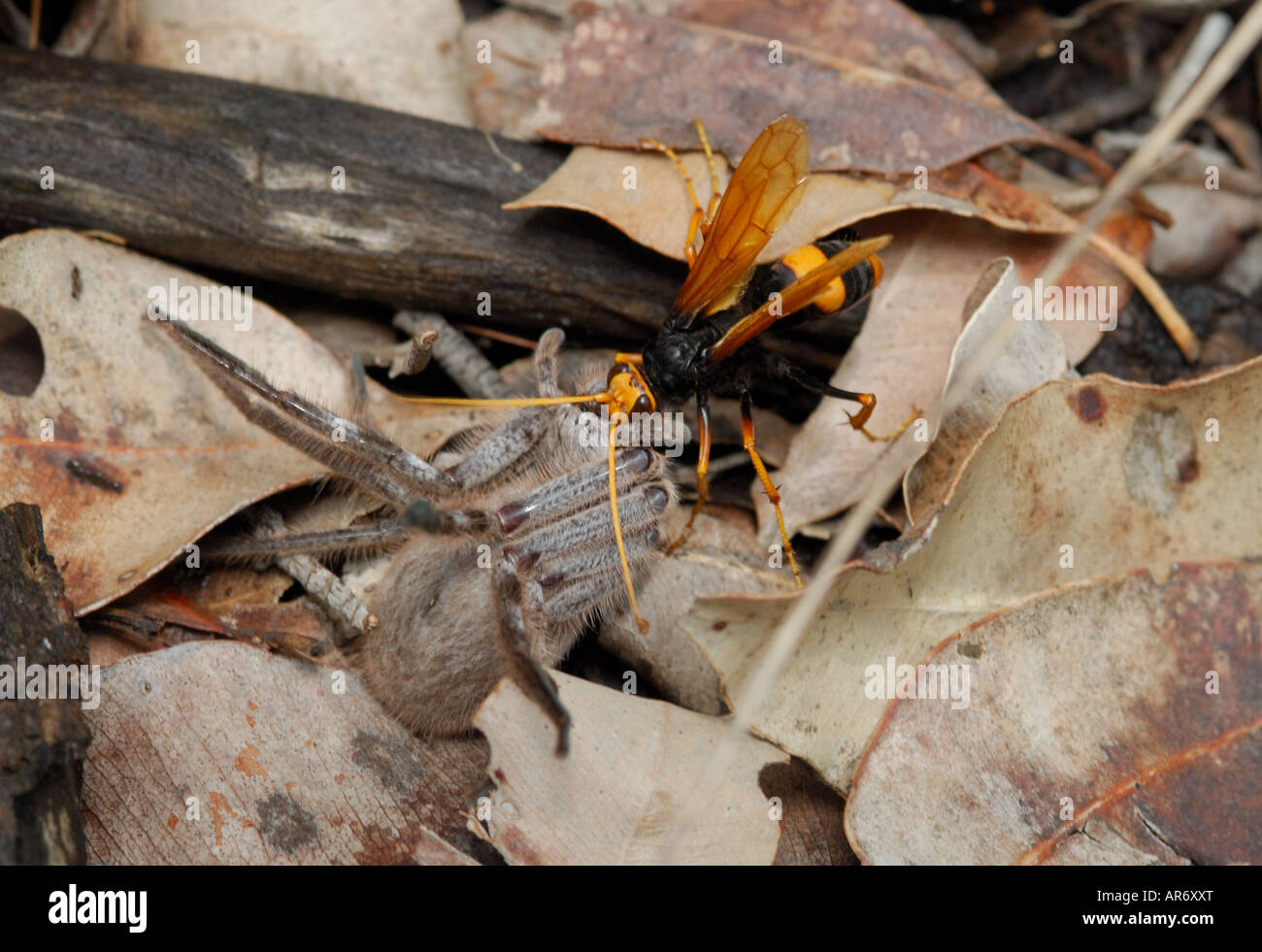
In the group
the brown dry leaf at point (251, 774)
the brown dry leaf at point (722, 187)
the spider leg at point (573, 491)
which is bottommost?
the brown dry leaf at point (251, 774)

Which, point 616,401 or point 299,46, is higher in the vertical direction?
point 299,46

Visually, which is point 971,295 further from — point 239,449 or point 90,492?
point 90,492

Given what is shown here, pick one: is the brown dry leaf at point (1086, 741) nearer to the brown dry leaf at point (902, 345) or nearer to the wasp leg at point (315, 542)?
the brown dry leaf at point (902, 345)

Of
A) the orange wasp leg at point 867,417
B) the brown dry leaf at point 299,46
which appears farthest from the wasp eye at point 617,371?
the brown dry leaf at point 299,46

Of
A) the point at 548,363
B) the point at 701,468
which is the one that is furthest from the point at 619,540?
the point at 548,363

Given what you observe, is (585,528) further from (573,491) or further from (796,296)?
(796,296)

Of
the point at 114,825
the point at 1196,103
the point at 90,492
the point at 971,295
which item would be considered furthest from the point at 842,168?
the point at 114,825
